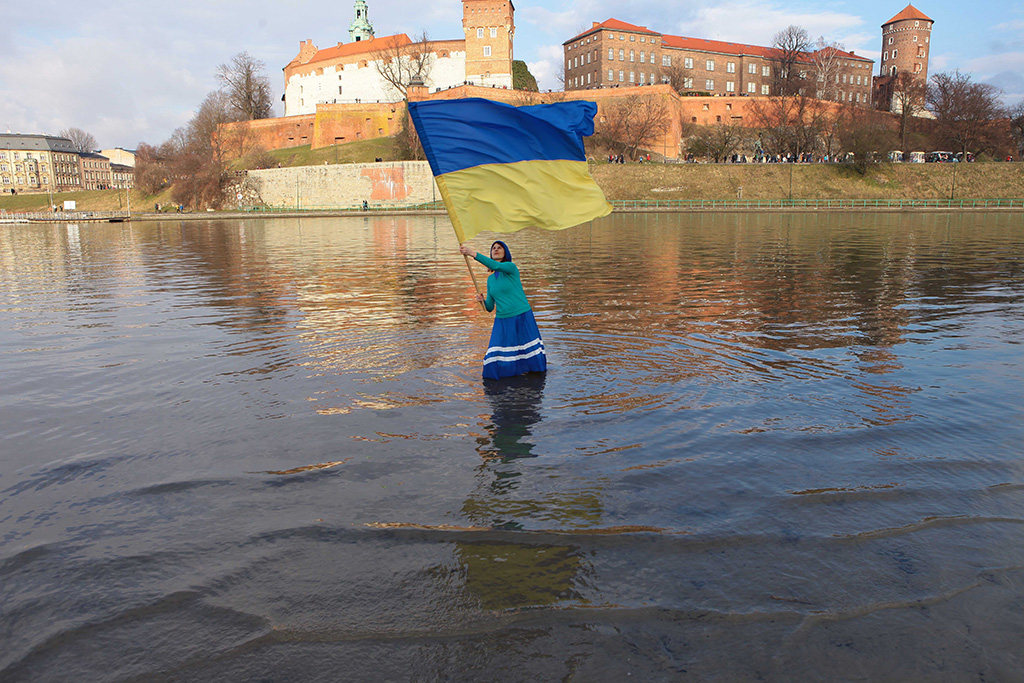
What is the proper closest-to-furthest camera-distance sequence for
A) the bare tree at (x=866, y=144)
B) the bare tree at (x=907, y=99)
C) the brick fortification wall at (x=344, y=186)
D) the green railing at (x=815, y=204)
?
the green railing at (x=815, y=204)
the bare tree at (x=866, y=144)
the brick fortification wall at (x=344, y=186)
the bare tree at (x=907, y=99)

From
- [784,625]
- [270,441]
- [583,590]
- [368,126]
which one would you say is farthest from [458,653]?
[368,126]

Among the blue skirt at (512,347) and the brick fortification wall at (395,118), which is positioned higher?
the brick fortification wall at (395,118)

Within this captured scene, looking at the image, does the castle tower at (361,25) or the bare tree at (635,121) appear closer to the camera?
the bare tree at (635,121)

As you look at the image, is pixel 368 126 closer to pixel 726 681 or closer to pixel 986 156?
Answer: pixel 986 156

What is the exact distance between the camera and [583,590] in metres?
4.14

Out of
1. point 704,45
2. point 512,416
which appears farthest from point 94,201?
point 512,416

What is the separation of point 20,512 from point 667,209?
6040 centimetres

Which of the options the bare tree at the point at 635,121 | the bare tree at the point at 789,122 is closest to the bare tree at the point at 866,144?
the bare tree at the point at 789,122

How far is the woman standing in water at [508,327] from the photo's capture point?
829cm

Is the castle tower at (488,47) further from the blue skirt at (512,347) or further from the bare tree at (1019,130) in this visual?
the blue skirt at (512,347)

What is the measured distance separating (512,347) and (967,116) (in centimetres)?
9727

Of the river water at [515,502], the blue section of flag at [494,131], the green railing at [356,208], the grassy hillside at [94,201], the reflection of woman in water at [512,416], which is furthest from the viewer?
the grassy hillside at [94,201]

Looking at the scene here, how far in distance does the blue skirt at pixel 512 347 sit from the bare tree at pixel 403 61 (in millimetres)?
87422

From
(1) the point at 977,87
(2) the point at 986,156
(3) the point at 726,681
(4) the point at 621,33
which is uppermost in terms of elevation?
(4) the point at 621,33
